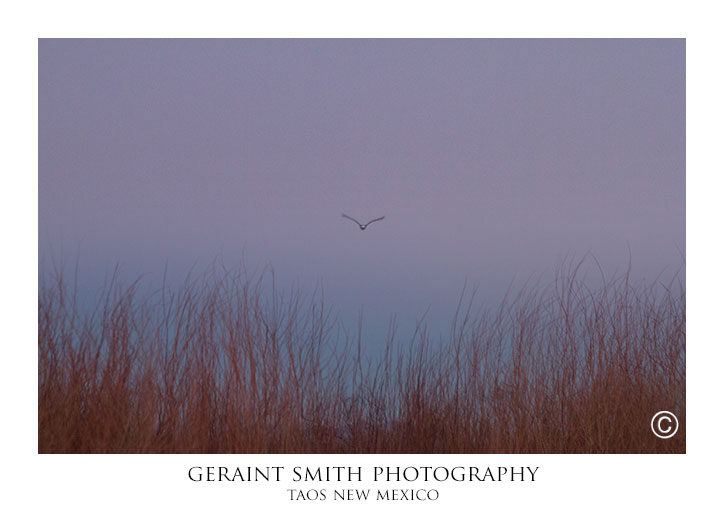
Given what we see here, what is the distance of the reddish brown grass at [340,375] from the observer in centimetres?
405

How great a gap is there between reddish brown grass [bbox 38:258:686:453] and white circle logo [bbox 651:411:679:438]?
30mm

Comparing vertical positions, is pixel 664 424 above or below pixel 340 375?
below

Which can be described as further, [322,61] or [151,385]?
[322,61]

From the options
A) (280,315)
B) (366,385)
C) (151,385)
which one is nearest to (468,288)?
(366,385)

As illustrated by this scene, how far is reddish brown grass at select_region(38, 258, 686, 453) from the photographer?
405 cm

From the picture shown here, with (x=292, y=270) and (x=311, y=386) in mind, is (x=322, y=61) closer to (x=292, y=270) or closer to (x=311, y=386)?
(x=292, y=270)

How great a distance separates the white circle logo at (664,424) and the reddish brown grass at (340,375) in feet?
0.10

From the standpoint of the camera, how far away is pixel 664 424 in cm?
418

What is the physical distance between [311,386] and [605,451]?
1545 millimetres

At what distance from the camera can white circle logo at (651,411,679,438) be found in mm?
4152

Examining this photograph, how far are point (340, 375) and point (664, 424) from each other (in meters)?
1.70

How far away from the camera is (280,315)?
13.9 feet

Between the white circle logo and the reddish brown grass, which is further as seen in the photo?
the white circle logo

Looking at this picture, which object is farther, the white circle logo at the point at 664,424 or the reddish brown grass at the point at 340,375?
the white circle logo at the point at 664,424
